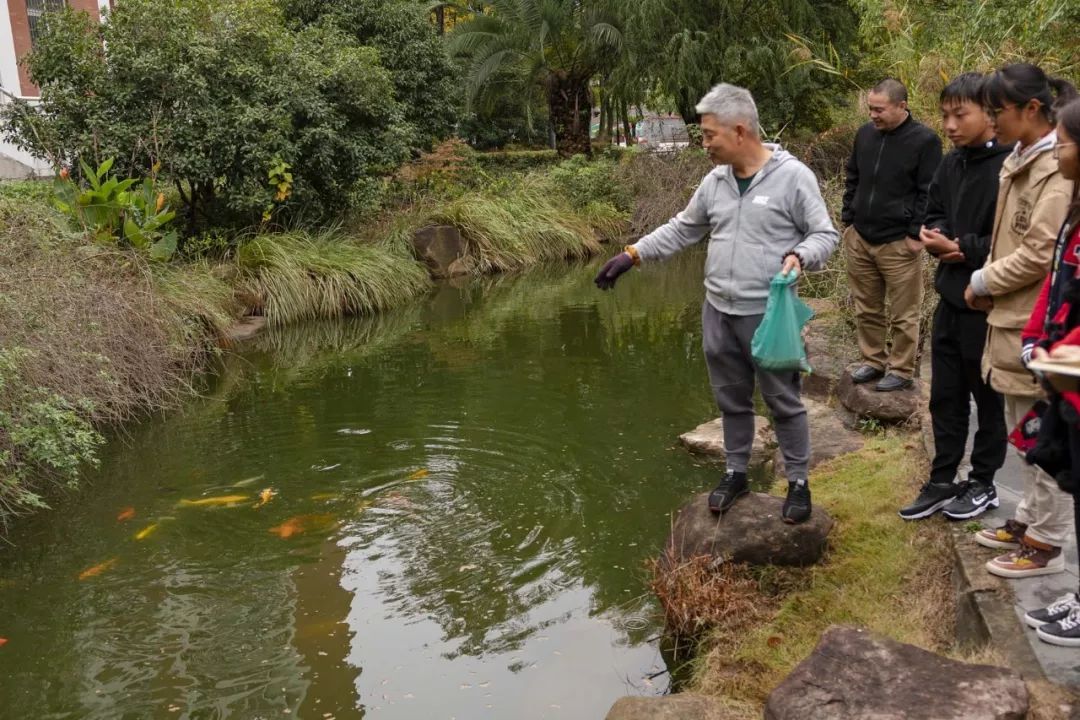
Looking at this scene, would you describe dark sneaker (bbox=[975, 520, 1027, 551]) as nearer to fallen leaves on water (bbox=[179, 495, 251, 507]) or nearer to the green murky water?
the green murky water

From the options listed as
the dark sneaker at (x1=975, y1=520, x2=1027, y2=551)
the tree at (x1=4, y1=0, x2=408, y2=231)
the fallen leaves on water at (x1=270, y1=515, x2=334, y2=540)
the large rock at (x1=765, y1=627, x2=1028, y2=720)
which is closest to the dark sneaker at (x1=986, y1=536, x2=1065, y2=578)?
the dark sneaker at (x1=975, y1=520, x2=1027, y2=551)

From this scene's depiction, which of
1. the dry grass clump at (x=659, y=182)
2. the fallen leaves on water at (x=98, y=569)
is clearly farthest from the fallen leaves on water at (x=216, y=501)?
the dry grass clump at (x=659, y=182)

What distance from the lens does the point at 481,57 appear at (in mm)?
22234

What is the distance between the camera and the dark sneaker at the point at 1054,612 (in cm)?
310

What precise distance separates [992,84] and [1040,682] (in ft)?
6.44

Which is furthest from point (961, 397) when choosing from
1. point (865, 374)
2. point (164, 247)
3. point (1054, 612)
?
point (164, 247)

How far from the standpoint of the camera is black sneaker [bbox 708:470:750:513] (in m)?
4.34

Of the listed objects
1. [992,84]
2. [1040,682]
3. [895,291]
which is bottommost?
[1040,682]

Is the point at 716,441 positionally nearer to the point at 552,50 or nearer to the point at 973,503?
the point at 973,503

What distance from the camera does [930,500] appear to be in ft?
13.9

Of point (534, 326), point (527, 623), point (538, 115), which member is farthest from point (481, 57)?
point (527, 623)

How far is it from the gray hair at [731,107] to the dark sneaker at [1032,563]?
1789 mm

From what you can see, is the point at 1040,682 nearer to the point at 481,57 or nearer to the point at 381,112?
the point at 381,112

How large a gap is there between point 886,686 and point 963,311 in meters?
1.59
